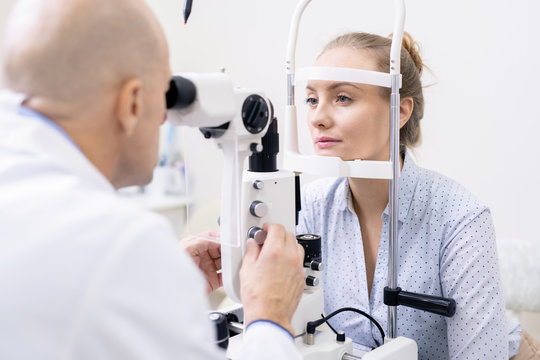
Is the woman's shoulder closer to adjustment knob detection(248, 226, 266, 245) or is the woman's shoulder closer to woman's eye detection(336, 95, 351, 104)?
woman's eye detection(336, 95, 351, 104)

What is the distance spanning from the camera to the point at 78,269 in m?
0.53

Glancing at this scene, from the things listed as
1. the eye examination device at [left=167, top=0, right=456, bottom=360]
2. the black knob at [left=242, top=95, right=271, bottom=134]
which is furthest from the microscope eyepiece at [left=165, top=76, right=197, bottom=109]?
the black knob at [left=242, top=95, right=271, bottom=134]

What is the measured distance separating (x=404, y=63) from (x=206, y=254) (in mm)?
719

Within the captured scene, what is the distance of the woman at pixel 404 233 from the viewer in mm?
1212

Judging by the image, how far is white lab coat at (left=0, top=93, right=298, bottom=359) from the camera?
0.52 metres

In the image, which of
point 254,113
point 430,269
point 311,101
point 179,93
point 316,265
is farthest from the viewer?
point 311,101

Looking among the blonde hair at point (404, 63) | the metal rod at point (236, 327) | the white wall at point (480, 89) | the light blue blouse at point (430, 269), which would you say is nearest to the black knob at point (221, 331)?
the metal rod at point (236, 327)

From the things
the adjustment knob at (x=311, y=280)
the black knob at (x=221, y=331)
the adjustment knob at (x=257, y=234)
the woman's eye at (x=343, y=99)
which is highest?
the woman's eye at (x=343, y=99)

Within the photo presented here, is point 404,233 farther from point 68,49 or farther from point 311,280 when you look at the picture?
point 68,49

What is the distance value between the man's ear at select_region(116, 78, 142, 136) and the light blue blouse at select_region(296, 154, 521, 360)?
0.84m

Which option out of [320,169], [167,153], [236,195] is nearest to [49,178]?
[236,195]

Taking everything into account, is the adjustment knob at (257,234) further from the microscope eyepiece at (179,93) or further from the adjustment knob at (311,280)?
the microscope eyepiece at (179,93)

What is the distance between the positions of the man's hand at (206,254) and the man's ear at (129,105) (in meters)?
0.45

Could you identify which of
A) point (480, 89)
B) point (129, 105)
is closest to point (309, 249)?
point (129, 105)
